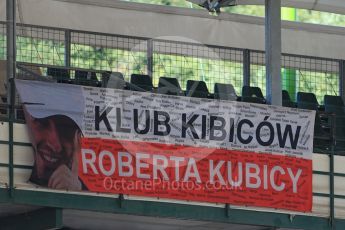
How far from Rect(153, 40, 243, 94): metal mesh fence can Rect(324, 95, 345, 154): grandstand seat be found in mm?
2139

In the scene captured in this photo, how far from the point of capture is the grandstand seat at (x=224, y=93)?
1675 cm

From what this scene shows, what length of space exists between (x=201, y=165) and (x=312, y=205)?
1.88 metres

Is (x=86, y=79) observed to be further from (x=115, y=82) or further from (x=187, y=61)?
(x=187, y=61)

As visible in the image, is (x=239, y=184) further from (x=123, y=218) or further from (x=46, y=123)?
(x=46, y=123)

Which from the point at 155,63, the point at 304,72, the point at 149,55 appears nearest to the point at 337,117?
the point at 149,55

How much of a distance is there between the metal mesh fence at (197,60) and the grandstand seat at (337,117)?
7.02ft

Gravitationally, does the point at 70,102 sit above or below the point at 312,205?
above

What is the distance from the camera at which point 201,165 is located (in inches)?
577

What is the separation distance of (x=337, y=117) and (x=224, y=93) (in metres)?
1.88

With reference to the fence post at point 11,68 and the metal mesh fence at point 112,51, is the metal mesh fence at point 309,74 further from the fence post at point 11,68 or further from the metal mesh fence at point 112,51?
the fence post at point 11,68

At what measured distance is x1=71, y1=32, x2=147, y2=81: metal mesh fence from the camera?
61.1ft

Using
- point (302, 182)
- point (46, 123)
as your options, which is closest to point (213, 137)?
point (302, 182)

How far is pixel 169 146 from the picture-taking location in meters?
14.5

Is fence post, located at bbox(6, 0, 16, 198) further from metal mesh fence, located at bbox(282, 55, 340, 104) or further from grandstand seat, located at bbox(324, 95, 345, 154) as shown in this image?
metal mesh fence, located at bbox(282, 55, 340, 104)
